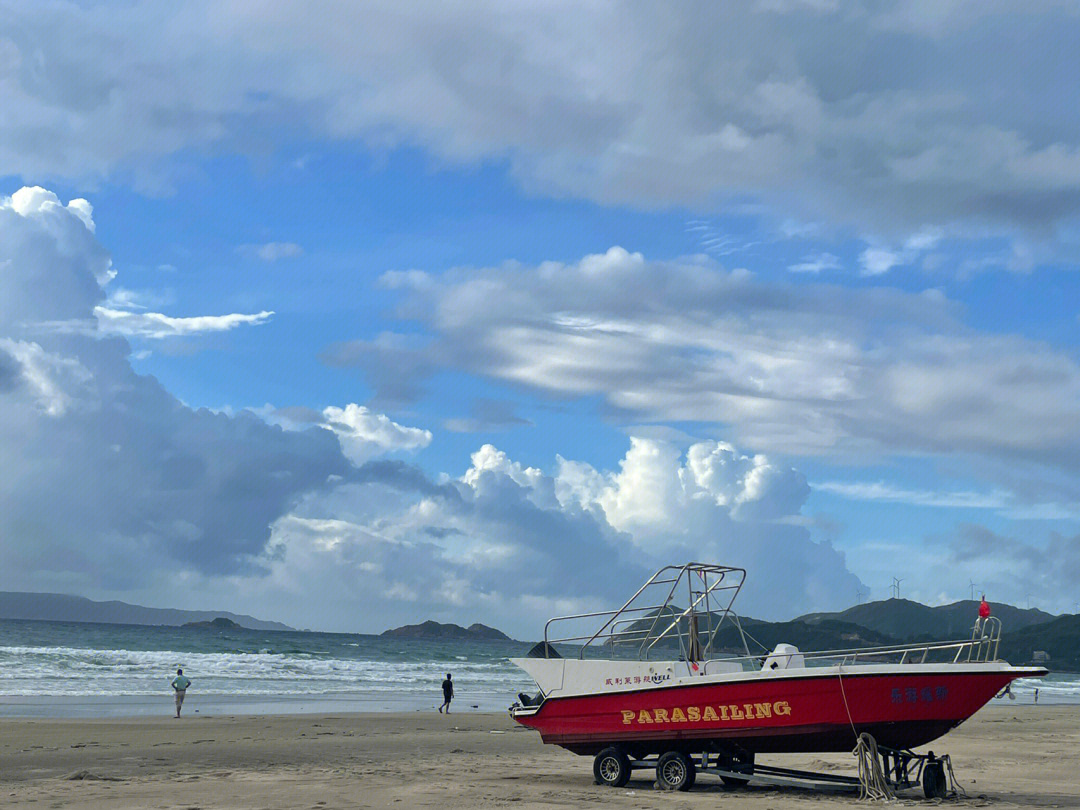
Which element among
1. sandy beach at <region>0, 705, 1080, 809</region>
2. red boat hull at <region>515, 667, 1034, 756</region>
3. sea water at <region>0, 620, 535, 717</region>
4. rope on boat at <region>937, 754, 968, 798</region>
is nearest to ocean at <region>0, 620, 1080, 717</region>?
sea water at <region>0, 620, 535, 717</region>

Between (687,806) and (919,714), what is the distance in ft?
10.5

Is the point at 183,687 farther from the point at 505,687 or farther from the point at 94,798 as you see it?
the point at 505,687

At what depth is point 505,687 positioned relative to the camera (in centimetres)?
5106

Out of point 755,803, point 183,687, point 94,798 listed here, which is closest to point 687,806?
point 755,803

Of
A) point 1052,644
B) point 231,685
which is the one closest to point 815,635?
point 1052,644

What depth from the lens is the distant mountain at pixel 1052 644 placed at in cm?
14200

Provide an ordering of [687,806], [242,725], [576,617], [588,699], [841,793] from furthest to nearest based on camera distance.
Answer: [242,725] → [576,617] → [588,699] → [841,793] → [687,806]

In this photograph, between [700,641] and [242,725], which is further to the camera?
[242,725]

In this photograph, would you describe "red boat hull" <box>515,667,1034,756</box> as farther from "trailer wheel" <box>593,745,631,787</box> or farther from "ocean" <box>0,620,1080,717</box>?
"ocean" <box>0,620,1080,717</box>

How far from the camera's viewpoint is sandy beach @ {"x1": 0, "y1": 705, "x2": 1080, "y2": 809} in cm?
1357

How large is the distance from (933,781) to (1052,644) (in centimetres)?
15628

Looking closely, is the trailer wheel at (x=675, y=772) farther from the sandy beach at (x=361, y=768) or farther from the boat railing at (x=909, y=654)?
the boat railing at (x=909, y=654)

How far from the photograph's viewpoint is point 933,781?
45.1ft

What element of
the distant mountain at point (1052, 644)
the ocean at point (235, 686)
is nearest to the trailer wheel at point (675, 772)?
the ocean at point (235, 686)
